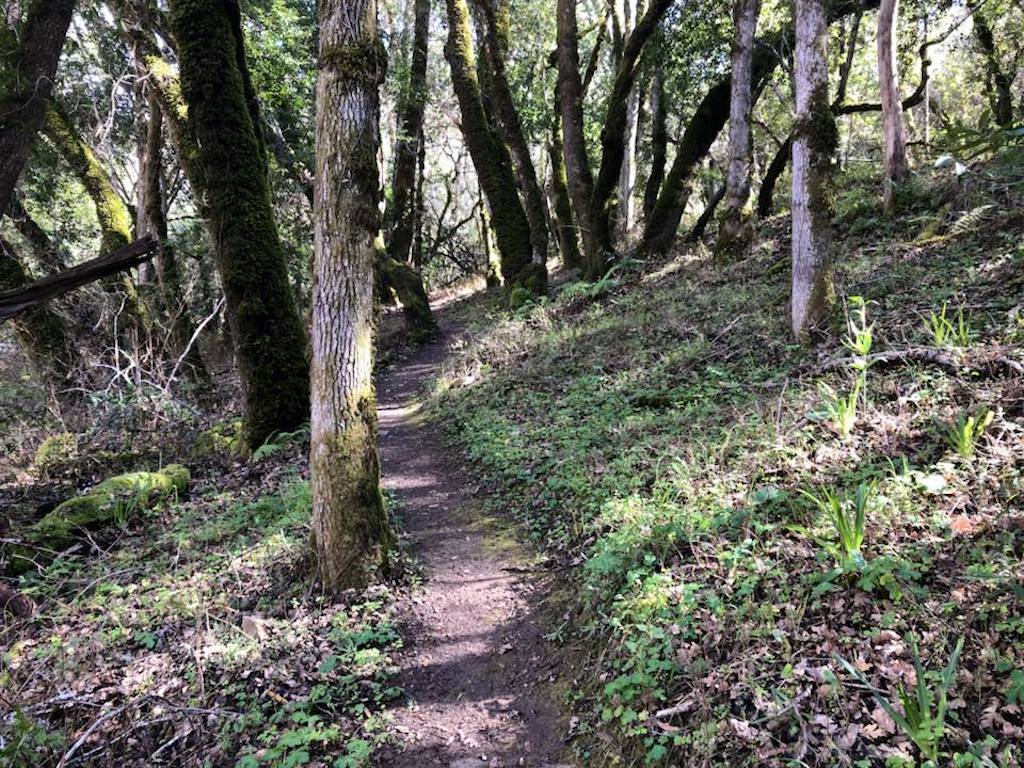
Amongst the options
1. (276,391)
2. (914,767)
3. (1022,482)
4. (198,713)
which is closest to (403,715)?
(198,713)

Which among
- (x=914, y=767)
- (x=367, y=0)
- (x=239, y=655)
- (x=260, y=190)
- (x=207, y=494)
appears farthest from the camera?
(x=260, y=190)

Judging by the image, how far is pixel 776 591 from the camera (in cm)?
310

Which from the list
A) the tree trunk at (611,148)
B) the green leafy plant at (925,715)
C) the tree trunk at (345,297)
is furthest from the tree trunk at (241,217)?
the green leafy plant at (925,715)

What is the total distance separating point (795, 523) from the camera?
352 cm

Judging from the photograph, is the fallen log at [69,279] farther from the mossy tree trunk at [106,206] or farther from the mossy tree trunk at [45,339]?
the mossy tree trunk at [106,206]

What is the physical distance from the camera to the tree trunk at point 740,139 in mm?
9383

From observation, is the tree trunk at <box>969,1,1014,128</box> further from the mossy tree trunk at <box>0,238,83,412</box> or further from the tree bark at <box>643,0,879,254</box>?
the mossy tree trunk at <box>0,238,83,412</box>

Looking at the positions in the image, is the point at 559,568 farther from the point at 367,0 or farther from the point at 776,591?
the point at 367,0

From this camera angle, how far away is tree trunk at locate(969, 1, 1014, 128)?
13039 millimetres

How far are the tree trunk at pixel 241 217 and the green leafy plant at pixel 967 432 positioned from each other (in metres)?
7.23

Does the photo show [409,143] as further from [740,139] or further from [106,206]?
[740,139]

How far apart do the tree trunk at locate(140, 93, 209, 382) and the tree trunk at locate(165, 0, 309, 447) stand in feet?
9.37

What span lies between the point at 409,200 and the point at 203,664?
18516 mm

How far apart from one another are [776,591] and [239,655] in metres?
3.35
